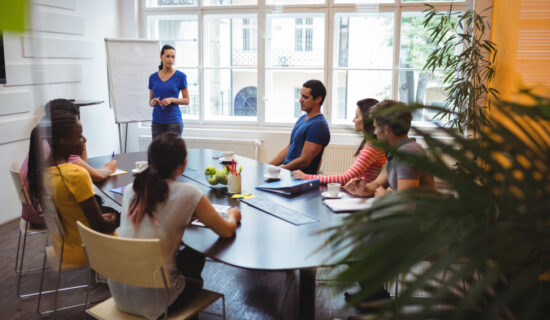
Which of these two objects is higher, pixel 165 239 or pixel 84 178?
pixel 84 178

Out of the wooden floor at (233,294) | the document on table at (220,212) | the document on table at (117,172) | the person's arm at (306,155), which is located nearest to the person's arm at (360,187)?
the wooden floor at (233,294)

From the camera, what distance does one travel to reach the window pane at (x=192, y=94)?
20.4ft

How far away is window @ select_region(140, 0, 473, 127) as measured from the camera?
5.61 meters

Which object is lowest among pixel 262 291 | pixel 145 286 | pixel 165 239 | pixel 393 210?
pixel 262 291

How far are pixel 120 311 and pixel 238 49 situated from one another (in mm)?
4541

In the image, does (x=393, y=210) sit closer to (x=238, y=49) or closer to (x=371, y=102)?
(x=371, y=102)

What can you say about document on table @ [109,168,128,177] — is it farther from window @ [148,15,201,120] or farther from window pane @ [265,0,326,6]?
window pane @ [265,0,326,6]

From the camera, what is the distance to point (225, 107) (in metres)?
6.27

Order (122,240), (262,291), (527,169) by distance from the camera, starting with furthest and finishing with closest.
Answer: (262,291) → (122,240) → (527,169)

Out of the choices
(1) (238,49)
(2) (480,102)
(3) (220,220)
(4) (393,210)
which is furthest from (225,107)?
(4) (393,210)

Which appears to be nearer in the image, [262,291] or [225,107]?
[262,291]

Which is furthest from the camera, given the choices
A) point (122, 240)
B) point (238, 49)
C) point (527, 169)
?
point (238, 49)

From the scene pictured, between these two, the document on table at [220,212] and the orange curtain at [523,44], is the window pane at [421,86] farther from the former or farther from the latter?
the document on table at [220,212]

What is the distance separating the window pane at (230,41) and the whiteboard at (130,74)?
2.23ft
